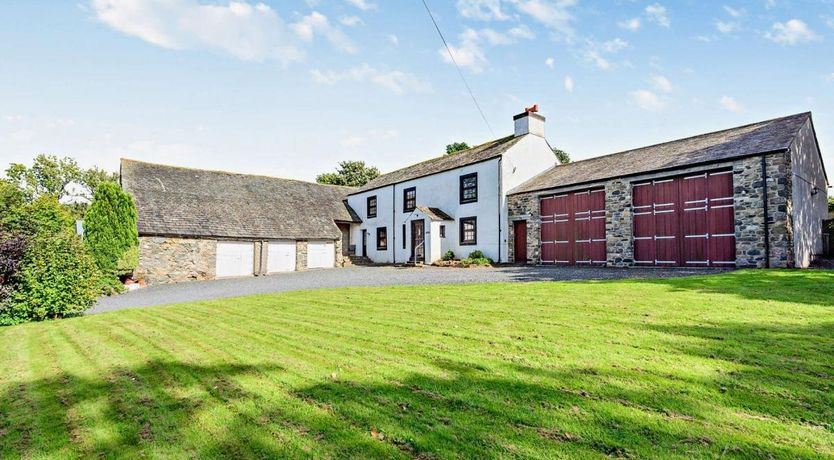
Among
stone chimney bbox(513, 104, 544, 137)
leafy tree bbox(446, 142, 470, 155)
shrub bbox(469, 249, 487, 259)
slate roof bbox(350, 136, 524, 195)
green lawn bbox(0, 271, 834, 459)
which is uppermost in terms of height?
leafy tree bbox(446, 142, 470, 155)

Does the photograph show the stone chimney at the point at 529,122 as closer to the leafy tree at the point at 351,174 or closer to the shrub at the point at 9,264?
the shrub at the point at 9,264

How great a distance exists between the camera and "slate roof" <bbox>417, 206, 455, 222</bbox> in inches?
965

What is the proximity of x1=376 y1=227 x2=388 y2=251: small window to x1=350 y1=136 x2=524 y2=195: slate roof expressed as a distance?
10.9 ft

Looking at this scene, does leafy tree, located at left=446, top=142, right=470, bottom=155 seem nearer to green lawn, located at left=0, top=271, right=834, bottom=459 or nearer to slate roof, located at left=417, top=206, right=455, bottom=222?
slate roof, located at left=417, top=206, right=455, bottom=222

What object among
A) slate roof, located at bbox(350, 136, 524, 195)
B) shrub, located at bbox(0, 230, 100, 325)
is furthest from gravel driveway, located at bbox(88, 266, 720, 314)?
slate roof, located at bbox(350, 136, 524, 195)

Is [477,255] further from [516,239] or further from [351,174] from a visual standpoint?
[351,174]

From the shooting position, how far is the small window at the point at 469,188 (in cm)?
2391

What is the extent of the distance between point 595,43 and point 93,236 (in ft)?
71.1

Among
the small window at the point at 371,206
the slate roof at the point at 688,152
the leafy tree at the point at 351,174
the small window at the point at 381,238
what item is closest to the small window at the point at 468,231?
the slate roof at the point at 688,152

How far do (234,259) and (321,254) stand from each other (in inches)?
228

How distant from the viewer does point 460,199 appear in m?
24.6

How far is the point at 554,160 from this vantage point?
25203 mm

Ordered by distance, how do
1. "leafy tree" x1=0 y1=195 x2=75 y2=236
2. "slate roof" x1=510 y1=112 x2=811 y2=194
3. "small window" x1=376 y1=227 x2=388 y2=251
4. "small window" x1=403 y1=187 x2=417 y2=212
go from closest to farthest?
"slate roof" x1=510 y1=112 x2=811 y2=194 < "leafy tree" x1=0 y1=195 x2=75 y2=236 < "small window" x1=403 y1=187 x2=417 y2=212 < "small window" x1=376 y1=227 x2=388 y2=251

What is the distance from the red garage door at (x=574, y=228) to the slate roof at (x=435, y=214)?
6233mm
